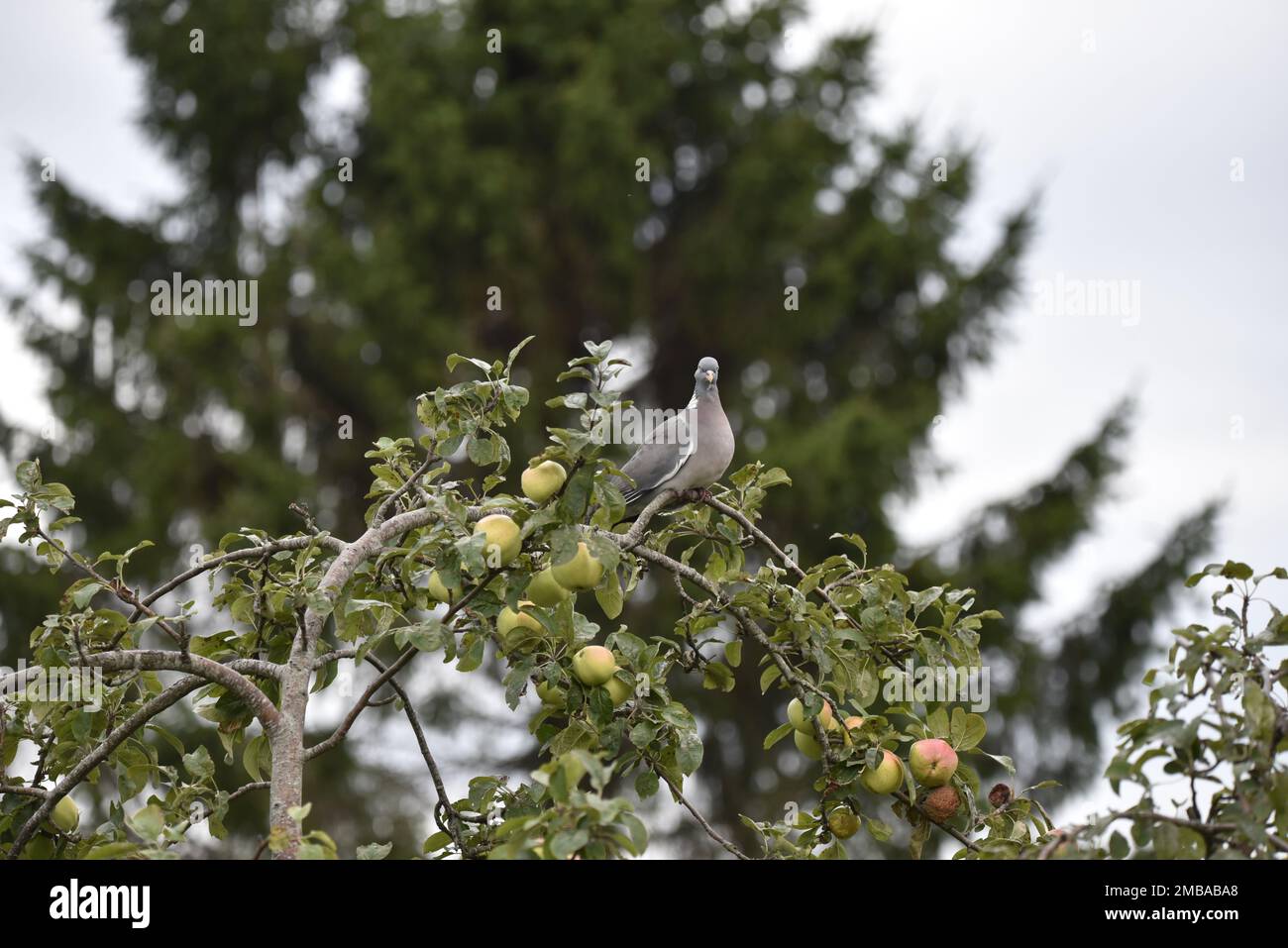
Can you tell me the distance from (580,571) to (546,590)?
0.50ft

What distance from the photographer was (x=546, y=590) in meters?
2.89

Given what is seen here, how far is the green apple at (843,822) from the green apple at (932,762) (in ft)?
0.60

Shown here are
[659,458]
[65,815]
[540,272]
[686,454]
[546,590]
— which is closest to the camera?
[546,590]

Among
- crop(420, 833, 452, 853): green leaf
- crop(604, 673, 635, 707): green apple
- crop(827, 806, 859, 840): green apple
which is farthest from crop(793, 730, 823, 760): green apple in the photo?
crop(420, 833, 452, 853): green leaf

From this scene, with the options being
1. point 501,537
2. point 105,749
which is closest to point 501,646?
point 501,537

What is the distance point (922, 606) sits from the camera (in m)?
3.14

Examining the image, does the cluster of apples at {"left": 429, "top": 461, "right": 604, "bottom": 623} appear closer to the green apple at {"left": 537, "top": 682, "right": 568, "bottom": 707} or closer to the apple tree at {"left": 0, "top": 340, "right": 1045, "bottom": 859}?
the apple tree at {"left": 0, "top": 340, "right": 1045, "bottom": 859}

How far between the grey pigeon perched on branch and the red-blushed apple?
1.34 metres

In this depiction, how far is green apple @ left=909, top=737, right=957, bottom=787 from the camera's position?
3.07m

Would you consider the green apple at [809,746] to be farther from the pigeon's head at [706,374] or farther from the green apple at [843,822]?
the pigeon's head at [706,374]

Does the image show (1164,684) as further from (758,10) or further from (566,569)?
(758,10)

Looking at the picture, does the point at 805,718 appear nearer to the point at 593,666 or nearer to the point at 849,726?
the point at 849,726
